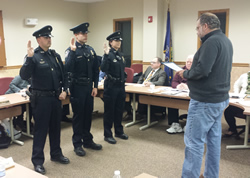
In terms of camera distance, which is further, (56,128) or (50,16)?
(50,16)

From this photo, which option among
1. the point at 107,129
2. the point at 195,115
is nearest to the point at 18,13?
the point at 107,129

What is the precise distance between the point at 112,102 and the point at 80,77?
2.32 feet

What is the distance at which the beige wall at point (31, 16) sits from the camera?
6320mm

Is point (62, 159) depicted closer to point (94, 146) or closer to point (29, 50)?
point (94, 146)

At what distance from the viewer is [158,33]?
6648 millimetres

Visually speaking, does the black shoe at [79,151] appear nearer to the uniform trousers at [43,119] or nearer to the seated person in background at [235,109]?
the uniform trousers at [43,119]

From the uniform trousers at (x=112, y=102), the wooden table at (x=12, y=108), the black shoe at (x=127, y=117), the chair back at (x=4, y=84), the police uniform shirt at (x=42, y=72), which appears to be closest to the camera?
the police uniform shirt at (x=42, y=72)

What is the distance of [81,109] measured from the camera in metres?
3.17

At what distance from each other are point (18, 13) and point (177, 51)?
4305mm

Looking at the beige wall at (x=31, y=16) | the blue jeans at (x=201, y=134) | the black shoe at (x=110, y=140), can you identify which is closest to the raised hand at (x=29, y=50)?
the blue jeans at (x=201, y=134)

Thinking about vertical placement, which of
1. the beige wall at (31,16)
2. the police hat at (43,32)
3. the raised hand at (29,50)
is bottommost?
the raised hand at (29,50)

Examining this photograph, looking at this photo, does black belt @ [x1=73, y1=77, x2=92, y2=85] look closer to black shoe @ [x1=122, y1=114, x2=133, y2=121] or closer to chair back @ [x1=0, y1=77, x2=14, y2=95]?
black shoe @ [x1=122, y1=114, x2=133, y2=121]

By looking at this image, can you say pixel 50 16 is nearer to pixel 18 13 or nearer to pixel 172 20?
pixel 18 13

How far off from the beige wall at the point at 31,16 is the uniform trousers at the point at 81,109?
409cm
